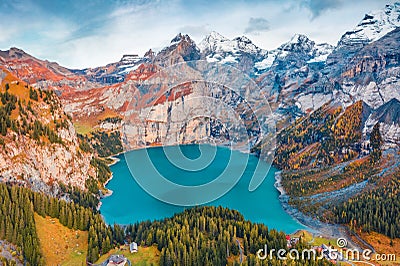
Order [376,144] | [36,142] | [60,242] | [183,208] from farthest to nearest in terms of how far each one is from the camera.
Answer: [376,144], [36,142], [183,208], [60,242]

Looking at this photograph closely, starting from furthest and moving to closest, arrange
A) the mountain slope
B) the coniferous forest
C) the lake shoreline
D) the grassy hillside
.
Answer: the mountain slope, the lake shoreline, the grassy hillside, the coniferous forest

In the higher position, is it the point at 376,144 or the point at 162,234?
the point at 376,144

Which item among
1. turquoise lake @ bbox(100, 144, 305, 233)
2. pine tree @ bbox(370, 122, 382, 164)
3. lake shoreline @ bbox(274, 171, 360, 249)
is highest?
pine tree @ bbox(370, 122, 382, 164)

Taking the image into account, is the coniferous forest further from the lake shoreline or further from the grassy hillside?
the lake shoreline

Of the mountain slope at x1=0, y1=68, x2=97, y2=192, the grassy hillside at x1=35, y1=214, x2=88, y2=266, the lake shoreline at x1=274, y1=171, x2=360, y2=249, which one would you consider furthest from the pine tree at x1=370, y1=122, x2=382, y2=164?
the mountain slope at x1=0, y1=68, x2=97, y2=192

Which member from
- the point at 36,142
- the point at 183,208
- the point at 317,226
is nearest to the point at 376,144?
the point at 317,226

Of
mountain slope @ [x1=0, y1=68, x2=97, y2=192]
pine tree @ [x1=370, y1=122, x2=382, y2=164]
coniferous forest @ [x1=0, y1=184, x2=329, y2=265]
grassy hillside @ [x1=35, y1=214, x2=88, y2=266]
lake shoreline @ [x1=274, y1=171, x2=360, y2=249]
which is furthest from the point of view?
pine tree @ [x1=370, y1=122, x2=382, y2=164]

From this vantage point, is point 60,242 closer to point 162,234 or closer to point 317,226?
point 162,234

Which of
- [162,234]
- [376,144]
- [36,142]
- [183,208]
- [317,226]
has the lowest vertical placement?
[162,234]

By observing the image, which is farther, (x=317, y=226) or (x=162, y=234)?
(x=317, y=226)

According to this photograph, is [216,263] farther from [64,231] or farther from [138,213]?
[138,213]

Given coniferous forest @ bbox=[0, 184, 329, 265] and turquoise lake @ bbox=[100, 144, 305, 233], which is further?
turquoise lake @ bbox=[100, 144, 305, 233]
